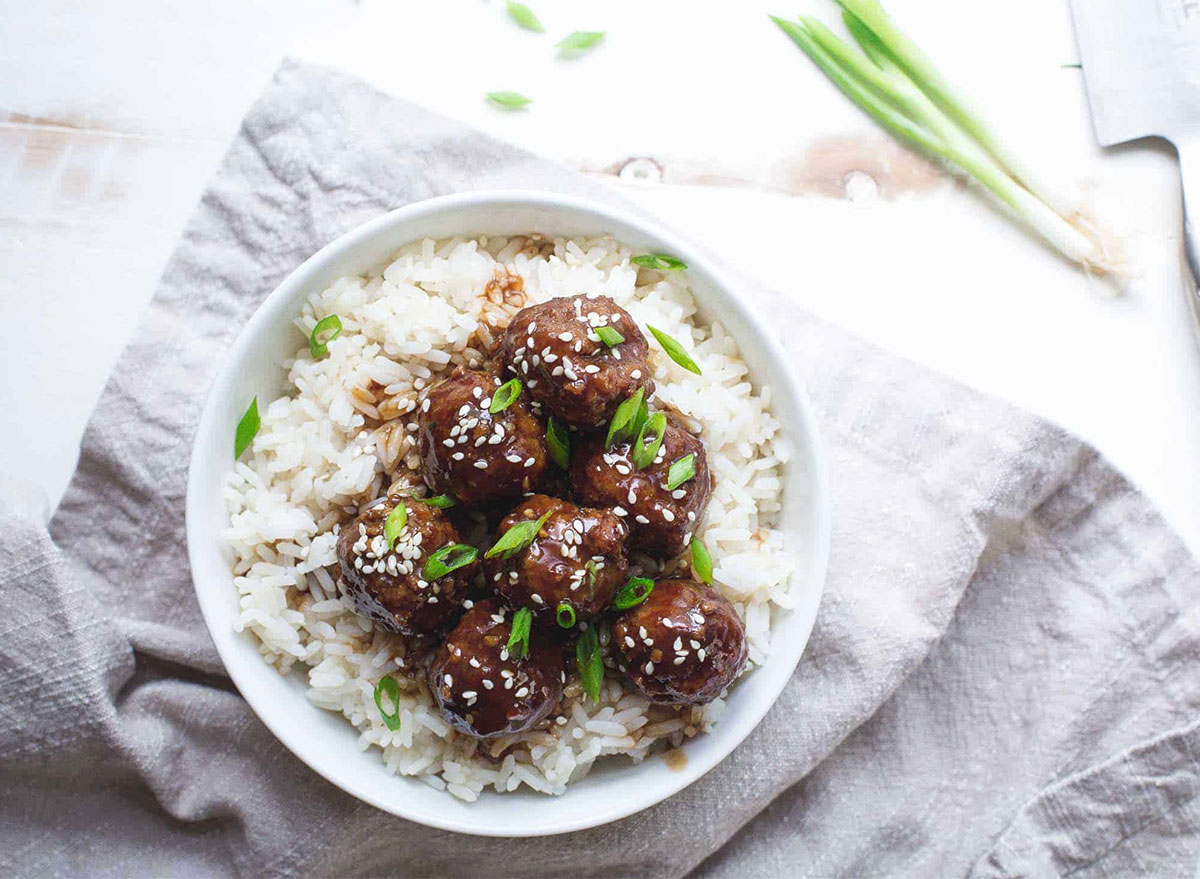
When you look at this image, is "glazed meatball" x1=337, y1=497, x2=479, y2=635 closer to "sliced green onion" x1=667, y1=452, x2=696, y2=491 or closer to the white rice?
the white rice

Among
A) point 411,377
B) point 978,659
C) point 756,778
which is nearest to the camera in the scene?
point 411,377

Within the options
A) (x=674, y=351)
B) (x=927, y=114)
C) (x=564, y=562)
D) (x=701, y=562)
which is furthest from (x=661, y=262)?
(x=927, y=114)

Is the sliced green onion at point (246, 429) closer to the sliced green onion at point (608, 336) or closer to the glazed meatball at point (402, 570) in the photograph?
the glazed meatball at point (402, 570)

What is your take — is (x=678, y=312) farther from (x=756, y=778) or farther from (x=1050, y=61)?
(x=1050, y=61)

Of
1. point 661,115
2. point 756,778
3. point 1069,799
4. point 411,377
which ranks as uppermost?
point 661,115

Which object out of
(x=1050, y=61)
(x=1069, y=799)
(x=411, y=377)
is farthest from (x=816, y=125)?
(x=1069, y=799)
